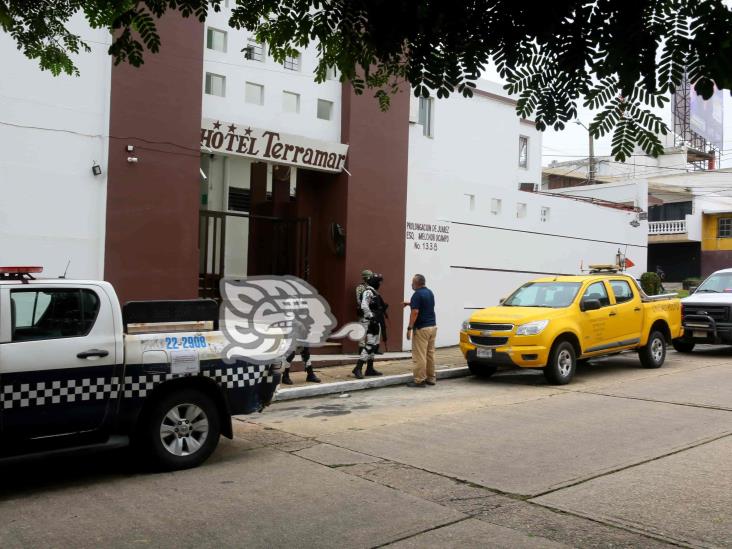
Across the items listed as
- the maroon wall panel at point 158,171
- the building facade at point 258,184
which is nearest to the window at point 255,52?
the building facade at point 258,184

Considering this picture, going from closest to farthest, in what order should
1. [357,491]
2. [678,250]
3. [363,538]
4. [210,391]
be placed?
[363,538] < [357,491] < [210,391] < [678,250]

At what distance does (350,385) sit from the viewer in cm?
1116

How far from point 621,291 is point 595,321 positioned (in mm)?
1258

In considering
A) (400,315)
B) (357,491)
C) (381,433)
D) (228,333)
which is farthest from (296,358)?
(357,491)

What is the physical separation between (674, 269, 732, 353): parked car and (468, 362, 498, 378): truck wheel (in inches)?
224

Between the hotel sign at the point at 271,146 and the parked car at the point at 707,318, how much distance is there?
27.6ft

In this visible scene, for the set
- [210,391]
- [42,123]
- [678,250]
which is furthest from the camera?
[678,250]

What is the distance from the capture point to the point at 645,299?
1345 cm

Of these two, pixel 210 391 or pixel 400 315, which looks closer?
pixel 210 391

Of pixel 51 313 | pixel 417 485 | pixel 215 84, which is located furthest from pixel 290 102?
pixel 417 485

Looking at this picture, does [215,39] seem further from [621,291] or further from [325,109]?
[621,291]

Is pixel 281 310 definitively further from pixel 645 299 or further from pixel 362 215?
pixel 645 299

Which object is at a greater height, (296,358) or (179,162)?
(179,162)

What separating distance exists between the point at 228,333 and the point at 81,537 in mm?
2639
